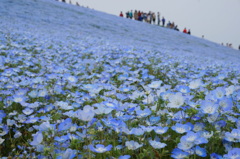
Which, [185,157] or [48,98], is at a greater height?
[185,157]

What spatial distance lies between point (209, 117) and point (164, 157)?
41cm

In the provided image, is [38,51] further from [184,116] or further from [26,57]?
[184,116]

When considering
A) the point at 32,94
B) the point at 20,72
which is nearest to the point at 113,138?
the point at 32,94

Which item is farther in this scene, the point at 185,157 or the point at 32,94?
the point at 32,94

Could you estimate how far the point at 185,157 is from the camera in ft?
3.78

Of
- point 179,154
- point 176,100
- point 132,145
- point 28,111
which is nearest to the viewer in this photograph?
point 179,154

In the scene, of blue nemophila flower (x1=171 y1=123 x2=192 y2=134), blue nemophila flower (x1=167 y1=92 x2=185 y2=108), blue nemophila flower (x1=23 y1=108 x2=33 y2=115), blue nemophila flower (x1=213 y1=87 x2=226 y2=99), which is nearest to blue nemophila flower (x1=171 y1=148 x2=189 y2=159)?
blue nemophila flower (x1=171 y1=123 x2=192 y2=134)

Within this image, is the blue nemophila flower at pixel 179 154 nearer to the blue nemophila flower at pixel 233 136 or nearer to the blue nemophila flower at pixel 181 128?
the blue nemophila flower at pixel 181 128

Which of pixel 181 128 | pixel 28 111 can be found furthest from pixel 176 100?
pixel 28 111

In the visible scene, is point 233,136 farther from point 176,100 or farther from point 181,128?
point 176,100

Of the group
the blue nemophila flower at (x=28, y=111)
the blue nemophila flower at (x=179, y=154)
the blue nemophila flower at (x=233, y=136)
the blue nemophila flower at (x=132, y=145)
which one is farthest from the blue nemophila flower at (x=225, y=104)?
the blue nemophila flower at (x=28, y=111)

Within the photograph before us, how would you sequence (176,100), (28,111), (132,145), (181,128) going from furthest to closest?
(28,111) < (176,100) < (181,128) < (132,145)

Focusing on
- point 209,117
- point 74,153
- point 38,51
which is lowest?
point 38,51

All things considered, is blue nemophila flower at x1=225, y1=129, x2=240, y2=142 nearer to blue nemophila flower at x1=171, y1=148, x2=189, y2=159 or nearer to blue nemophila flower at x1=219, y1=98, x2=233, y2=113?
blue nemophila flower at x1=219, y1=98, x2=233, y2=113
